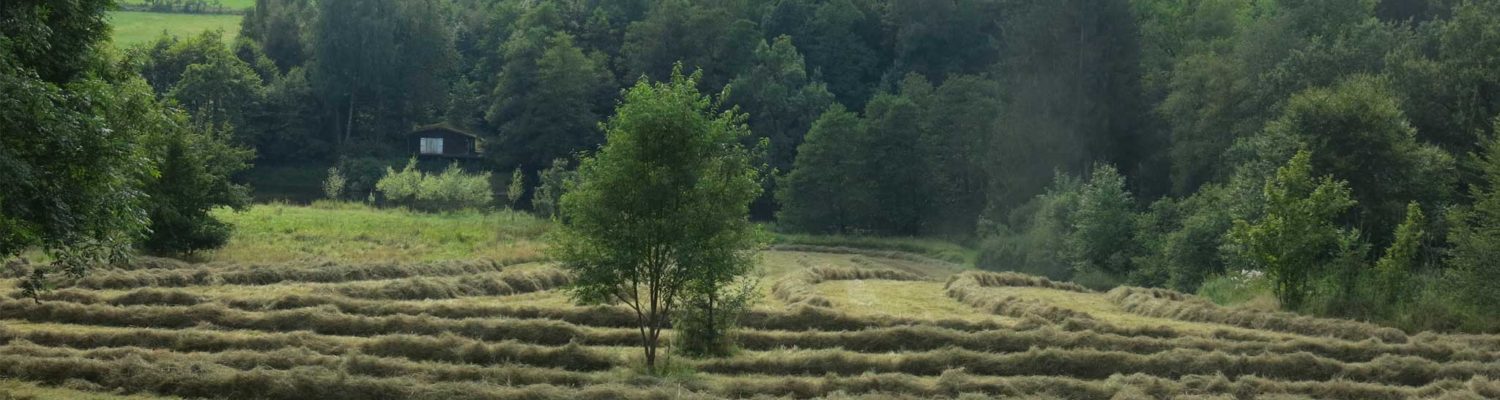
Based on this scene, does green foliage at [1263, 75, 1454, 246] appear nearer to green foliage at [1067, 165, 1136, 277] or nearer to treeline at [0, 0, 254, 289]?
green foliage at [1067, 165, 1136, 277]

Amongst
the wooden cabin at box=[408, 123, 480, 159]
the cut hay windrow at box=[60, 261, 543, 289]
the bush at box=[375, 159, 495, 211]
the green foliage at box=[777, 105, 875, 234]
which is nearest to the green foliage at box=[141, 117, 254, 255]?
the cut hay windrow at box=[60, 261, 543, 289]

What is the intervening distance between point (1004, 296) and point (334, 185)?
185 feet

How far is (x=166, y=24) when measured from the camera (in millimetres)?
125188

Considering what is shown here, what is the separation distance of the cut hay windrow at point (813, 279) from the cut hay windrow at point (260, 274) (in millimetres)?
9471

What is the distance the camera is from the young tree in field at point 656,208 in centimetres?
2770

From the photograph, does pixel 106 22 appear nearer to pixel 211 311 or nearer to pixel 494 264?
pixel 211 311

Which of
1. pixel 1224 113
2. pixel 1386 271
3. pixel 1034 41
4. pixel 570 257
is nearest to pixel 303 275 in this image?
pixel 570 257

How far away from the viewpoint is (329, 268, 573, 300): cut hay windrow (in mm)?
36469

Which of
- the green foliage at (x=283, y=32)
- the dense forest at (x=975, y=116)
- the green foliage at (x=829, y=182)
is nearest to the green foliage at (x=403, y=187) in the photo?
the dense forest at (x=975, y=116)

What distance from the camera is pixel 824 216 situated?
3317 inches

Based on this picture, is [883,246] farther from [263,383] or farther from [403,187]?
[263,383]

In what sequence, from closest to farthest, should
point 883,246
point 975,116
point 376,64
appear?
point 883,246
point 975,116
point 376,64

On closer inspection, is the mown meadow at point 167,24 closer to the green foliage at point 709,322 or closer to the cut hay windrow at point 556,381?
the green foliage at point 709,322

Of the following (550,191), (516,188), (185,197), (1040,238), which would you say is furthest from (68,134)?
(516,188)
